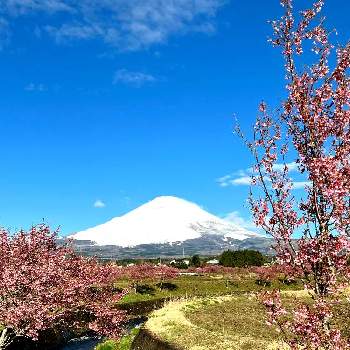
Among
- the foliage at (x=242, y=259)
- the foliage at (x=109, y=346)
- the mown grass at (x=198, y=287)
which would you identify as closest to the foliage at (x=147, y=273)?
the mown grass at (x=198, y=287)

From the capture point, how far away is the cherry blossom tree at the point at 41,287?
27984 mm

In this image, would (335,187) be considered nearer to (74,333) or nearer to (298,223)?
(298,223)

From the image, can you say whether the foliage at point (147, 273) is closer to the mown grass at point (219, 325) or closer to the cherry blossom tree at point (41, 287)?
the cherry blossom tree at point (41, 287)

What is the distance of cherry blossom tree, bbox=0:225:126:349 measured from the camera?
28.0 meters

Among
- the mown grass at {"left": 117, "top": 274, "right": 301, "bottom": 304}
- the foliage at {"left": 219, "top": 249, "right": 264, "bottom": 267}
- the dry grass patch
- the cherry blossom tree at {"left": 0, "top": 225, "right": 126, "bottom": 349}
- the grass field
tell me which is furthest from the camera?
the foliage at {"left": 219, "top": 249, "right": 264, "bottom": 267}

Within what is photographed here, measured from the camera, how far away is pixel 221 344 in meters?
22.6

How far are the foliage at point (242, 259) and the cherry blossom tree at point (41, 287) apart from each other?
104544 mm

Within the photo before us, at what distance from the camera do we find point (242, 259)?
464ft

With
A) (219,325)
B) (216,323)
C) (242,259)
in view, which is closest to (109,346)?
(216,323)

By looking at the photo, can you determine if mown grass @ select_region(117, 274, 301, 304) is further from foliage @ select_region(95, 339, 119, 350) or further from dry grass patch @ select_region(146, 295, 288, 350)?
dry grass patch @ select_region(146, 295, 288, 350)

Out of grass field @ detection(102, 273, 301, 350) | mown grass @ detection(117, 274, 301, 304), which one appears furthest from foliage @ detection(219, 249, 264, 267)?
grass field @ detection(102, 273, 301, 350)

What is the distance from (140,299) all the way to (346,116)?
75.3 metres

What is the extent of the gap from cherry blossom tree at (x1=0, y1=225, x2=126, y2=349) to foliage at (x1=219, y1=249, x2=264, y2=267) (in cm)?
10454

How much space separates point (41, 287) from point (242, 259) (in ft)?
385
